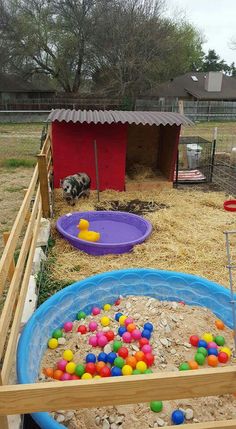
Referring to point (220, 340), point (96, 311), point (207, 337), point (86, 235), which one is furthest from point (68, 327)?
point (86, 235)

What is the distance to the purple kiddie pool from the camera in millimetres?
4977

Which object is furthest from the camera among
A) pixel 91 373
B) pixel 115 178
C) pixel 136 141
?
pixel 136 141

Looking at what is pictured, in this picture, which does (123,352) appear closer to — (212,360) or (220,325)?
(212,360)

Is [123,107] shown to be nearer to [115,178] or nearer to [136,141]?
[136,141]

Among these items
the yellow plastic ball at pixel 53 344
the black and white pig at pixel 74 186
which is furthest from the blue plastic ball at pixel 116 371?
the black and white pig at pixel 74 186

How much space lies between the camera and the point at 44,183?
577 cm

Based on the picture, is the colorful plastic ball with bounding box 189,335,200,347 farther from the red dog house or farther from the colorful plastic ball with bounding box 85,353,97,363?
the red dog house

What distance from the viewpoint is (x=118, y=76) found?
94.9 feet

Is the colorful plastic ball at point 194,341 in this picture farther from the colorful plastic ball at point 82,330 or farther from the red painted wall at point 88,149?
the red painted wall at point 88,149

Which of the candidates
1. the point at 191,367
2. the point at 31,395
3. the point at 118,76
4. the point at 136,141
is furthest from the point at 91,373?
the point at 118,76

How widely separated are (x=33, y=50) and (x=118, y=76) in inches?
322

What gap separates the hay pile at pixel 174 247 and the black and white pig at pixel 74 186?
16cm

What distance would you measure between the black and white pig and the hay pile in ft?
0.53

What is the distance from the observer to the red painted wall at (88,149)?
7.24 m
